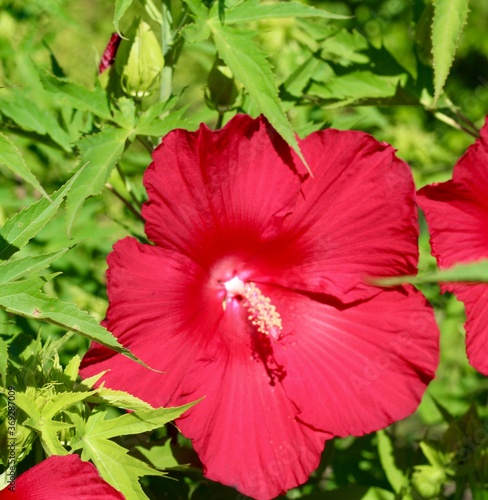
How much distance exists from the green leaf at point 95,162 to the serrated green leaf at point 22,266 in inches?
3.1

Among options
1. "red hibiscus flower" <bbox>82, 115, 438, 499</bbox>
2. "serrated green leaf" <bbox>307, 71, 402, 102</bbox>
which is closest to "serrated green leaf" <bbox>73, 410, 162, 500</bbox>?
"red hibiscus flower" <bbox>82, 115, 438, 499</bbox>

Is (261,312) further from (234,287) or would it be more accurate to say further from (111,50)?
(111,50)

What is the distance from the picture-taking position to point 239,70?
112 centimetres

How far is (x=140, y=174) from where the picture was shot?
1.84 metres

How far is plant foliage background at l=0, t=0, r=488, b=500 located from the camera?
0.98m

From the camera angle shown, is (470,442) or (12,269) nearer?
(12,269)

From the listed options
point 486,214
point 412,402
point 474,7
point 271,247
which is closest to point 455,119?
point 486,214

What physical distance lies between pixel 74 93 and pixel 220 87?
0.73ft

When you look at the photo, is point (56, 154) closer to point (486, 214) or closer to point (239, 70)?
point (239, 70)

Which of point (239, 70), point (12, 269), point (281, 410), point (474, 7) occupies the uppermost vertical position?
point (239, 70)

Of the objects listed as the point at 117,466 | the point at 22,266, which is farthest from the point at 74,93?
A: the point at 117,466

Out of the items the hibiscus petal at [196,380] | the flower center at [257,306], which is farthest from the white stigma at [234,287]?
the hibiscus petal at [196,380]

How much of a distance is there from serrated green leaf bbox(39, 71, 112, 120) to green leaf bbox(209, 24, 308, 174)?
0.68ft

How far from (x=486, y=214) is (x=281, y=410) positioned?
15.9 inches
